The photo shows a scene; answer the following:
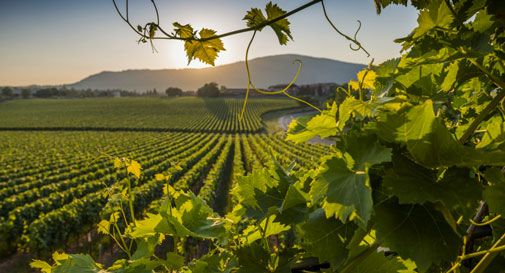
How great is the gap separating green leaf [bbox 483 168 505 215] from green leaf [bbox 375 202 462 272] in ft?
0.26

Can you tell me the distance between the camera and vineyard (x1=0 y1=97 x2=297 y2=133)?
58.1 meters

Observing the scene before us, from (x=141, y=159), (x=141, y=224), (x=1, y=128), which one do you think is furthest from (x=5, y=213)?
(x=1, y=128)

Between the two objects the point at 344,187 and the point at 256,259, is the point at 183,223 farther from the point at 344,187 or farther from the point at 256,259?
the point at 344,187

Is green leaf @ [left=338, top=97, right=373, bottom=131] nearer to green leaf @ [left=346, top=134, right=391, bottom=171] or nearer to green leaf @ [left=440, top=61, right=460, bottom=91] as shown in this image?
green leaf @ [left=346, top=134, right=391, bottom=171]

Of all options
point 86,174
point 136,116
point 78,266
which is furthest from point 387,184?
point 136,116

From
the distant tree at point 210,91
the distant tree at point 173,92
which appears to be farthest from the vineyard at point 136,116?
the distant tree at point 173,92

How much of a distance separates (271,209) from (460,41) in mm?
452

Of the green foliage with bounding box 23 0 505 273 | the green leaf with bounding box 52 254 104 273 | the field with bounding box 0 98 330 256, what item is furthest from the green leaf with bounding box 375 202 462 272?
the green leaf with bounding box 52 254 104 273

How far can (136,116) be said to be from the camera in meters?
73.6

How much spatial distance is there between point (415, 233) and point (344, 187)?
0.42ft

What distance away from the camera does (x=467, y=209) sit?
0.50 m

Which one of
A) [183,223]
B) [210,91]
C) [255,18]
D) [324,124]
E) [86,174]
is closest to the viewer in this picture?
[324,124]

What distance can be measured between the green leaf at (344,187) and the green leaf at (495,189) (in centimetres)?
20

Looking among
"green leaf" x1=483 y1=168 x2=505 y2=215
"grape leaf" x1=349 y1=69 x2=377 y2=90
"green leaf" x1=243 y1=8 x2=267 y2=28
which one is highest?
"green leaf" x1=243 y1=8 x2=267 y2=28
